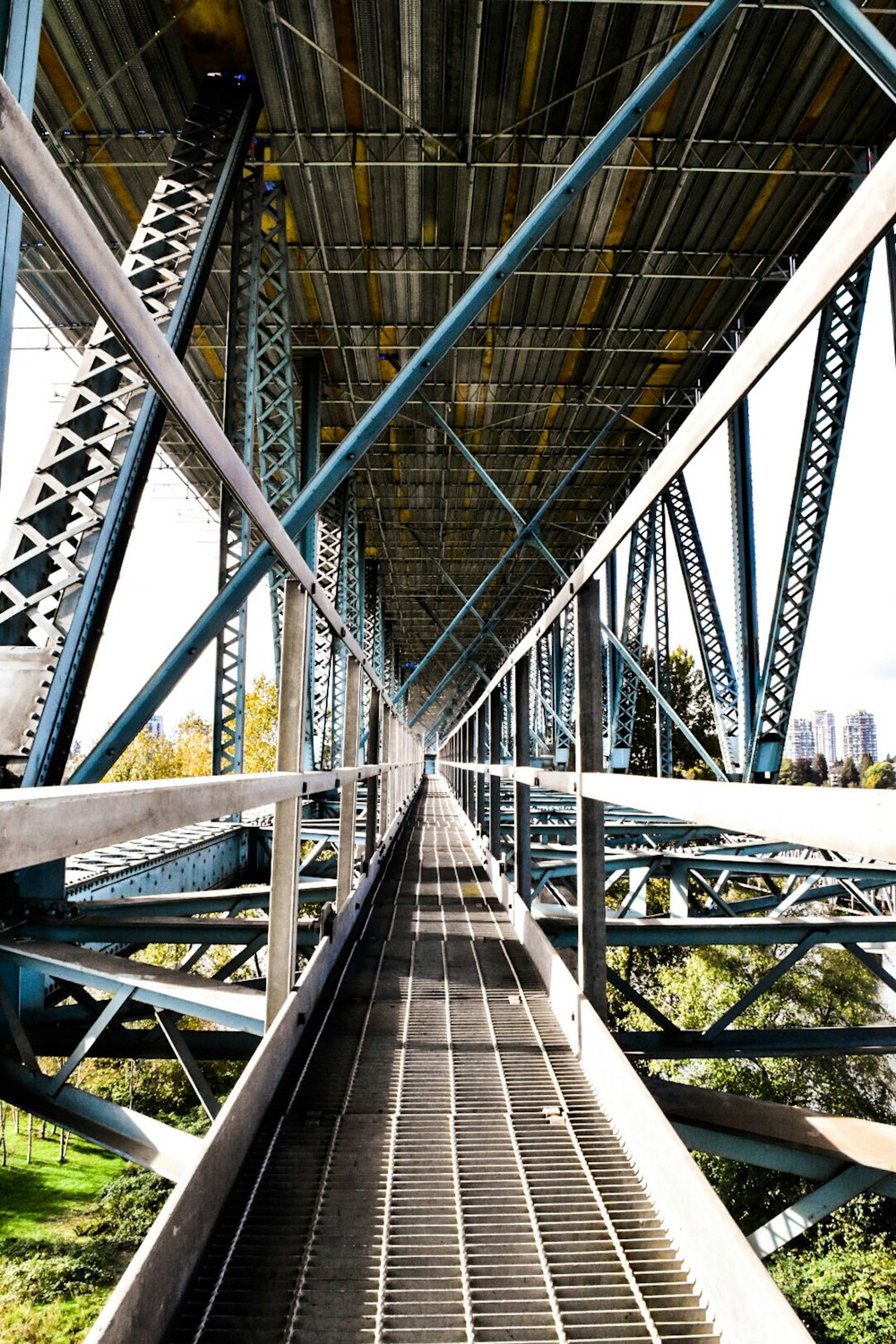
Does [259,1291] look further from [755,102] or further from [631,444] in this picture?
[631,444]

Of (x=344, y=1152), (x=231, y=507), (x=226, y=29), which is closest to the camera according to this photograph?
(x=344, y=1152)

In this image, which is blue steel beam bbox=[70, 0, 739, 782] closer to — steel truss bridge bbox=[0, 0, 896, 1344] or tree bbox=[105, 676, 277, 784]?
steel truss bridge bbox=[0, 0, 896, 1344]

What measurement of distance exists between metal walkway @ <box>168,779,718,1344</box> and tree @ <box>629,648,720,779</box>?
120 ft

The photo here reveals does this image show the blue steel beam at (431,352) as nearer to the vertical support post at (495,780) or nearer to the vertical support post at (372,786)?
the vertical support post at (372,786)

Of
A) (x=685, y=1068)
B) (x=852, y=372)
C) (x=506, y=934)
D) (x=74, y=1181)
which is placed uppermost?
(x=852, y=372)

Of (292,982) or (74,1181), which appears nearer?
(292,982)

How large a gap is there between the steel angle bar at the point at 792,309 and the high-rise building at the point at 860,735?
2949 inches

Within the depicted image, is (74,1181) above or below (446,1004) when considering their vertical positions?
below

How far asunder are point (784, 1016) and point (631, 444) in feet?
47.2

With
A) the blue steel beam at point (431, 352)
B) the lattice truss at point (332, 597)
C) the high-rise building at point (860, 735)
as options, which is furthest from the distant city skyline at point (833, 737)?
the blue steel beam at point (431, 352)

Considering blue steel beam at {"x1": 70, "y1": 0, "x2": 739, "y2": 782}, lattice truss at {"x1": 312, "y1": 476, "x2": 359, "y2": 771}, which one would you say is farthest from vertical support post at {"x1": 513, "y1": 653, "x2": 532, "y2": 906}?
lattice truss at {"x1": 312, "y1": 476, "x2": 359, "y2": 771}

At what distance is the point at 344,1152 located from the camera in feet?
8.05

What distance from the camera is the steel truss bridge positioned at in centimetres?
177

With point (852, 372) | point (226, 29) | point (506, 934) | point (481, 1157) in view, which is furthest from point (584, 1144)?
point (226, 29)
